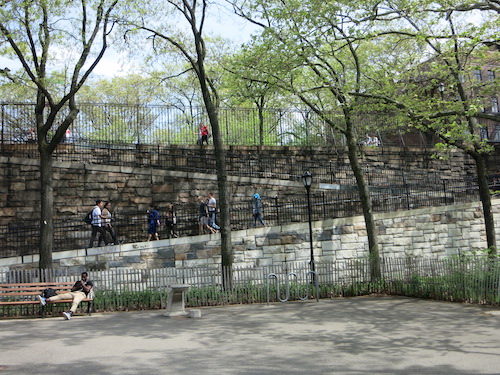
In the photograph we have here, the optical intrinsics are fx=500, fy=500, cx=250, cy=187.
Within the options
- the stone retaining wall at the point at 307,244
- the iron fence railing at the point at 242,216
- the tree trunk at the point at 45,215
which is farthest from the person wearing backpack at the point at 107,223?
the tree trunk at the point at 45,215

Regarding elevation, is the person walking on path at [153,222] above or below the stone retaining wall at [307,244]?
above

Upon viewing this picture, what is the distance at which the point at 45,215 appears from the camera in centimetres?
1398

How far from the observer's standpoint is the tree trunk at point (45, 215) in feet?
45.2

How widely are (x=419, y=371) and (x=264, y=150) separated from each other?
16210 mm

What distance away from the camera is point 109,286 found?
44.1ft

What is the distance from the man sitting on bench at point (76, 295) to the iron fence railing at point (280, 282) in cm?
65

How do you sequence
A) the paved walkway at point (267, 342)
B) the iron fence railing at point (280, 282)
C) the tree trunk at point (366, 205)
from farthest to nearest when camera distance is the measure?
the tree trunk at point (366, 205)
the iron fence railing at point (280, 282)
the paved walkway at point (267, 342)

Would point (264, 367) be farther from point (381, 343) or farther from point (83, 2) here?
point (83, 2)

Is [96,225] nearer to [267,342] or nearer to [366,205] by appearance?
[366,205]

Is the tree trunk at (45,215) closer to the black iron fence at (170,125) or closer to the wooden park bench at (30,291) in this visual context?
the wooden park bench at (30,291)

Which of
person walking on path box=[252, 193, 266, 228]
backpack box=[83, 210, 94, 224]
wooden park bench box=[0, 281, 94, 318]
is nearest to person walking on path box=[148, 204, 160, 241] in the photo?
backpack box=[83, 210, 94, 224]

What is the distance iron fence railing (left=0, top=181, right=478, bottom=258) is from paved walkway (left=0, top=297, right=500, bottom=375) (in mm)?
6147

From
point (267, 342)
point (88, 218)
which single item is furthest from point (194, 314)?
point (88, 218)

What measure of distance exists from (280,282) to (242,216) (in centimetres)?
519
